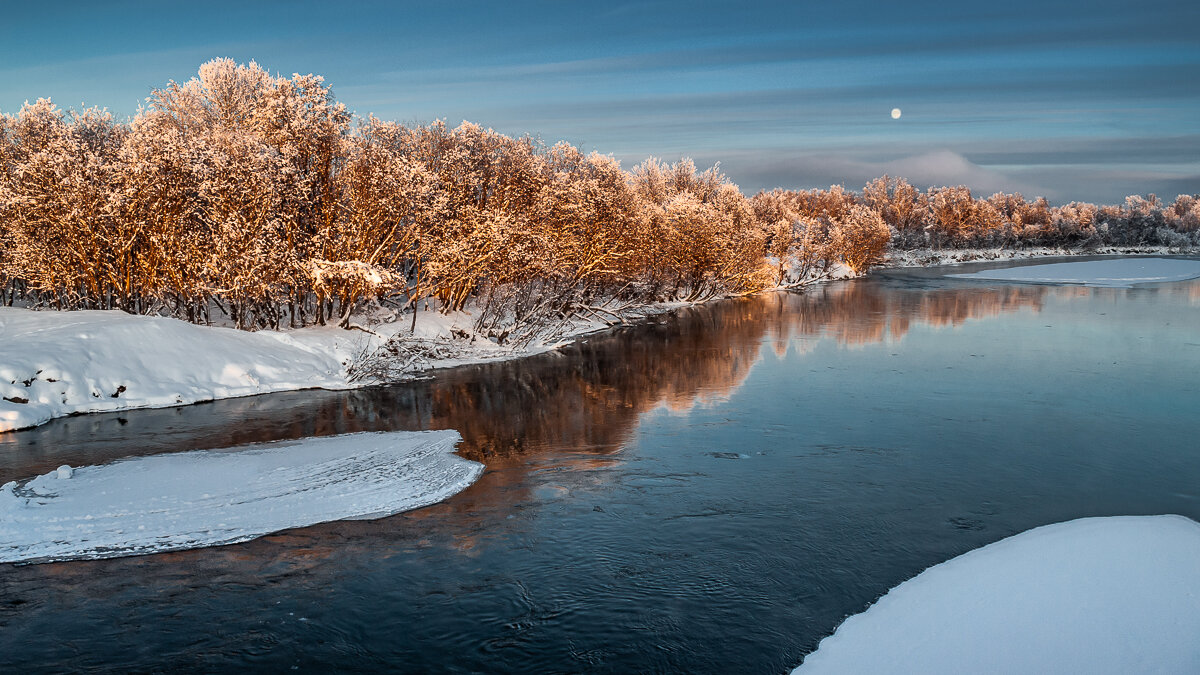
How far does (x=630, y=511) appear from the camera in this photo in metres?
14.1

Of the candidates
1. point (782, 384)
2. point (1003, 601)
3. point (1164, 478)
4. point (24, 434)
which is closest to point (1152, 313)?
point (782, 384)

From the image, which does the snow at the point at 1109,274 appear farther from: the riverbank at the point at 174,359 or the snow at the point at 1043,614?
the snow at the point at 1043,614

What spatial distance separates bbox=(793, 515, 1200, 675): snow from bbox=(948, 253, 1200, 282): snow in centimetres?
6785

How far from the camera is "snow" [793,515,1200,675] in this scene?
8.46 metres

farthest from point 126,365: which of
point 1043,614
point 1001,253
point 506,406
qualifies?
point 1001,253

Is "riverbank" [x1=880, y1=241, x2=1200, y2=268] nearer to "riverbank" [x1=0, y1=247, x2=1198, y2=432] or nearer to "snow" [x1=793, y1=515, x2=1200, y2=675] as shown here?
"riverbank" [x1=0, y1=247, x2=1198, y2=432]

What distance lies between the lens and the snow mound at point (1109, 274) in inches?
2926

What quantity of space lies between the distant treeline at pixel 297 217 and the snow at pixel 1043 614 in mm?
21816

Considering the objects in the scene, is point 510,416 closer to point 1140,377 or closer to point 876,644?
point 876,644

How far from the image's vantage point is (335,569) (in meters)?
11.7

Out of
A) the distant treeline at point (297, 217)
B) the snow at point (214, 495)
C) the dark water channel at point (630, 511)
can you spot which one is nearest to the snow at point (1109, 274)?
the distant treeline at point (297, 217)

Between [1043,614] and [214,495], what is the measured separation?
13.3 metres

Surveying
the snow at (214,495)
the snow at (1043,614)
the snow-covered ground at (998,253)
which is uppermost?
the snow-covered ground at (998,253)

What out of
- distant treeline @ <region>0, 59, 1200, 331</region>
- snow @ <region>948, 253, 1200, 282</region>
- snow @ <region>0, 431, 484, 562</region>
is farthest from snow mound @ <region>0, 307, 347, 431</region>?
snow @ <region>948, 253, 1200, 282</region>
